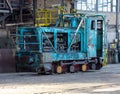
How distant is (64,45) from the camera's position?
1105 inches

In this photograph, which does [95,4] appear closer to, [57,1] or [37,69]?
[57,1]

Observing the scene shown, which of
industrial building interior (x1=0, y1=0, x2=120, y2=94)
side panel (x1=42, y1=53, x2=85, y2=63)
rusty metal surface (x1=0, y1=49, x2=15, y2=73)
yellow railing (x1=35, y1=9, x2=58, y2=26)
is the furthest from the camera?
yellow railing (x1=35, y1=9, x2=58, y2=26)

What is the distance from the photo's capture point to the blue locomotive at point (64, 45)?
26578mm

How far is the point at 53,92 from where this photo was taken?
55.9 ft

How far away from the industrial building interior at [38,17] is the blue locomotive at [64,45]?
0.83m

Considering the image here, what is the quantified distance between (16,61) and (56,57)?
8.61ft

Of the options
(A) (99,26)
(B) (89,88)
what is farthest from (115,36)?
(B) (89,88)

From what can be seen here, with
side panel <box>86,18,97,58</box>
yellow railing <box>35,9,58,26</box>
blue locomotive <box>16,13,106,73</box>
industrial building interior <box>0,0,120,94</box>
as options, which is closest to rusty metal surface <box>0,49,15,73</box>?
industrial building interior <box>0,0,120,94</box>

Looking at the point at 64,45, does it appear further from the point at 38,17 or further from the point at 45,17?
the point at 38,17

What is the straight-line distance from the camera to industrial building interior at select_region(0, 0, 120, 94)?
29.4 meters

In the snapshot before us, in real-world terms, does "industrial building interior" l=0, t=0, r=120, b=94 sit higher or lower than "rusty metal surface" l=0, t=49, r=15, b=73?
higher

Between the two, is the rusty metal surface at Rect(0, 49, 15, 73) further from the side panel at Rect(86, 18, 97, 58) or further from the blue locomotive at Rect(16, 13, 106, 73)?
the side panel at Rect(86, 18, 97, 58)

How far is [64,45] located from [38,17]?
6.25 metres

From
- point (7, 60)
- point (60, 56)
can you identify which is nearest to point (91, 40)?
point (60, 56)
